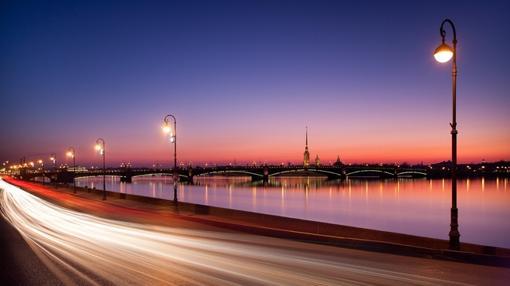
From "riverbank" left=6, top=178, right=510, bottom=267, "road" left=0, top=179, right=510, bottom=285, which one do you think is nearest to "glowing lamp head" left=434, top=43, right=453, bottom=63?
"riverbank" left=6, top=178, right=510, bottom=267

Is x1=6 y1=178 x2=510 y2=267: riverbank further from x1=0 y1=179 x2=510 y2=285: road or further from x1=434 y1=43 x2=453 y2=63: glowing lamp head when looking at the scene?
x1=434 y1=43 x2=453 y2=63: glowing lamp head

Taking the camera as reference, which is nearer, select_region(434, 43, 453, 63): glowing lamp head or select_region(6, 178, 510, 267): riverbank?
select_region(434, 43, 453, 63): glowing lamp head

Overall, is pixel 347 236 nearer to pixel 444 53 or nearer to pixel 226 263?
pixel 226 263

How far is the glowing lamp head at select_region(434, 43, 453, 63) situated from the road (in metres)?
5.92

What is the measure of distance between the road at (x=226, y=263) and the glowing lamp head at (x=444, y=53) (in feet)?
19.4

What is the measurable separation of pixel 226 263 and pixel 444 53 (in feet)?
28.9

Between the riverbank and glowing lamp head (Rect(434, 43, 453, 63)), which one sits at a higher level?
glowing lamp head (Rect(434, 43, 453, 63))

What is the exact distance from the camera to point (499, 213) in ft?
226

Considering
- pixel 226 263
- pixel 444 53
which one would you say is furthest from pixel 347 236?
pixel 444 53

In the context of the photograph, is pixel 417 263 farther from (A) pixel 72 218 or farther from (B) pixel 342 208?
(B) pixel 342 208

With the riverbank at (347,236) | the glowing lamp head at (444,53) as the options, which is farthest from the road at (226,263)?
the glowing lamp head at (444,53)

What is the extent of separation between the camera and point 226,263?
13.1m

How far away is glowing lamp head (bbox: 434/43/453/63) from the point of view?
43.4 feet

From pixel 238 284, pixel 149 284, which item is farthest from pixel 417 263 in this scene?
pixel 149 284
